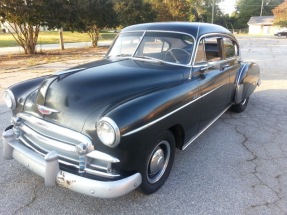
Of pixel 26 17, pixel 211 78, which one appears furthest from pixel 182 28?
pixel 26 17

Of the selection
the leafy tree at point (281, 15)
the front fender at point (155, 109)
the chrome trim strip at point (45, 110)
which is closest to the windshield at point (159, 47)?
the front fender at point (155, 109)

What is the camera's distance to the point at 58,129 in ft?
8.63

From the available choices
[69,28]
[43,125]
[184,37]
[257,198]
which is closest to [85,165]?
[43,125]

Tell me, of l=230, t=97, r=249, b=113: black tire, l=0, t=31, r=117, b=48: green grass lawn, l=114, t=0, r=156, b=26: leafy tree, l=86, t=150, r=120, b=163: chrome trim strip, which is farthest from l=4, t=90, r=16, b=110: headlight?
l=114, t=0, r=156, b=26: leafy tree

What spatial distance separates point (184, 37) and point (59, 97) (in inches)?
76.7

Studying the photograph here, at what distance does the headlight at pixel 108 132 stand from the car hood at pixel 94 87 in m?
0.18

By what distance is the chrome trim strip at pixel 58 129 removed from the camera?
2.48 metres

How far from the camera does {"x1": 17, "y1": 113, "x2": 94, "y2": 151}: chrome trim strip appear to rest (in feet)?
8.13

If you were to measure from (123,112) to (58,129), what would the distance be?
2.16 feet

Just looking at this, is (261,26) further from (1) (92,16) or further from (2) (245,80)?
(2) (245,80)

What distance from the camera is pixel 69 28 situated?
1795cm

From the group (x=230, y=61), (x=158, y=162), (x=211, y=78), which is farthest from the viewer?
(x=230, y=61)

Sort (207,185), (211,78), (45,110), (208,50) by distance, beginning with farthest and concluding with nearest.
→ (208,50) < (211,78) < (207,185) < (45,110)

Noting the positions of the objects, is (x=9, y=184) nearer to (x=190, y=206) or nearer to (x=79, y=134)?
(x=79, y=134)
